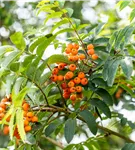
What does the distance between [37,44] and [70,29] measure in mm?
169

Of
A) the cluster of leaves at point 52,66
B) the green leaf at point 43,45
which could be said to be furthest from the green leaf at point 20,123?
the green leaf at point 43,45

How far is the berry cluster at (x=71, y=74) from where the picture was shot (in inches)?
56.2

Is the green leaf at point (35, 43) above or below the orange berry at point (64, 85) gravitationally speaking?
above

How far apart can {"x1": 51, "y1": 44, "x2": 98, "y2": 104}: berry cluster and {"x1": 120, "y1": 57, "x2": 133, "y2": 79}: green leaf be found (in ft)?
0.42

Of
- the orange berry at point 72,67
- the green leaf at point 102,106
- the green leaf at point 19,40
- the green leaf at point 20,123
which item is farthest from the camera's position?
the green leaf at point 102,106

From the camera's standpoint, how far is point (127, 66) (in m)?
1.35

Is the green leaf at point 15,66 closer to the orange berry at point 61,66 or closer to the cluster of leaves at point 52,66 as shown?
the cluster of leaves at point 52,66

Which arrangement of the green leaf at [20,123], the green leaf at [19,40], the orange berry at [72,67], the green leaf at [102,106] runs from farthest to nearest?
the green leaf at [102,106], the orange berry at [72,67], the green leaf at [19,40], the green leaf at [20,123]

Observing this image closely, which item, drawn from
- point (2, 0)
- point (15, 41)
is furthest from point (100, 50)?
point (2, 0)

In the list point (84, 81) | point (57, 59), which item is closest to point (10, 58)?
point (57, 59)

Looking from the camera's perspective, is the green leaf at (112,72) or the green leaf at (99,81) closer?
the green leaf at (112,72)

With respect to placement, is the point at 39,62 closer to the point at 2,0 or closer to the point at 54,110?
the point at 54,110

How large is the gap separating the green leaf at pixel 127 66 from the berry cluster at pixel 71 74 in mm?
127

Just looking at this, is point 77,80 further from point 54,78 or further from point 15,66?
point 15,66
